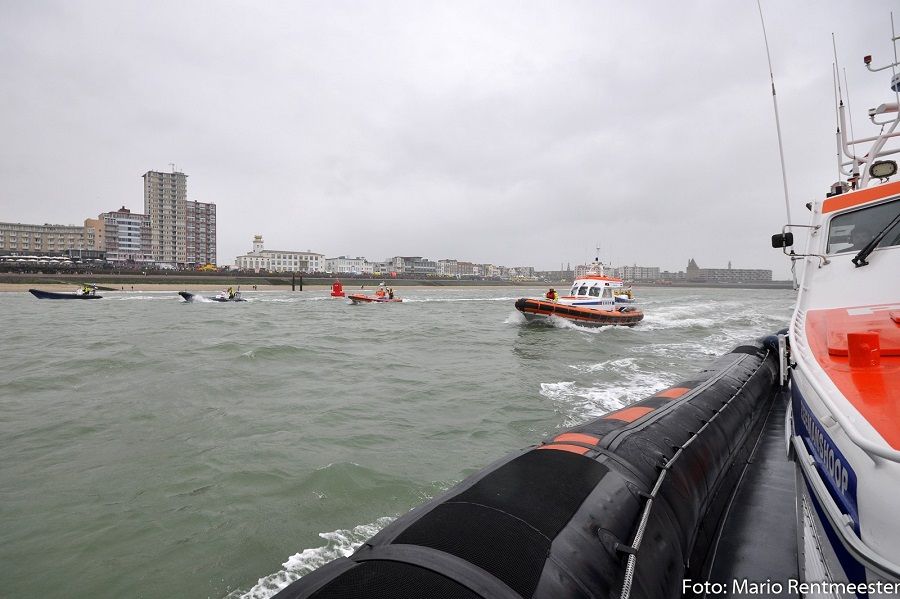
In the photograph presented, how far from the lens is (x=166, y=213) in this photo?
11525 centimetres

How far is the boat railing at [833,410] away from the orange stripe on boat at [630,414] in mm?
1208

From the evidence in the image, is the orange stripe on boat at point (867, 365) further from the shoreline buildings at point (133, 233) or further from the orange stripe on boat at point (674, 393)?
the shoreline buildings at point (133, 233)

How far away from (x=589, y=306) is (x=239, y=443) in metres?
20.2

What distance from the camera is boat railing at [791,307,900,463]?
57.6 inches

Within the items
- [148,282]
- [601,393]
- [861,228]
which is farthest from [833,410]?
[148,282]

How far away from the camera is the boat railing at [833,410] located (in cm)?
146

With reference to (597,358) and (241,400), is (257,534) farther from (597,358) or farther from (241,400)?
(597,358)

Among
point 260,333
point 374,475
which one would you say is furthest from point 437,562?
point 260,333

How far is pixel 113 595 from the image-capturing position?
322cm

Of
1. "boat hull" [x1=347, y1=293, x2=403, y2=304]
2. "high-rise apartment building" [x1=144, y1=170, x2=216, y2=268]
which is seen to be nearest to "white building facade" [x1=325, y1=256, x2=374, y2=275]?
"high-rise apartment building" [x1=144, y1=170, x2=216, y2=268]

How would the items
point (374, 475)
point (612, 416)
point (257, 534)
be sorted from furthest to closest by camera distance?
1. point (374, 475)
2. point (257, 534)
3. point (612, 416)

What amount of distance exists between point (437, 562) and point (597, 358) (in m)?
12.7

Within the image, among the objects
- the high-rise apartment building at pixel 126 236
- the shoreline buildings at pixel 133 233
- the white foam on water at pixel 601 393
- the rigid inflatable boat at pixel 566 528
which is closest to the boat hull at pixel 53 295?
the white foam on water at pixel 601 393

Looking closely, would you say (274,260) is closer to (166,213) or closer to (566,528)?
(166,213)
